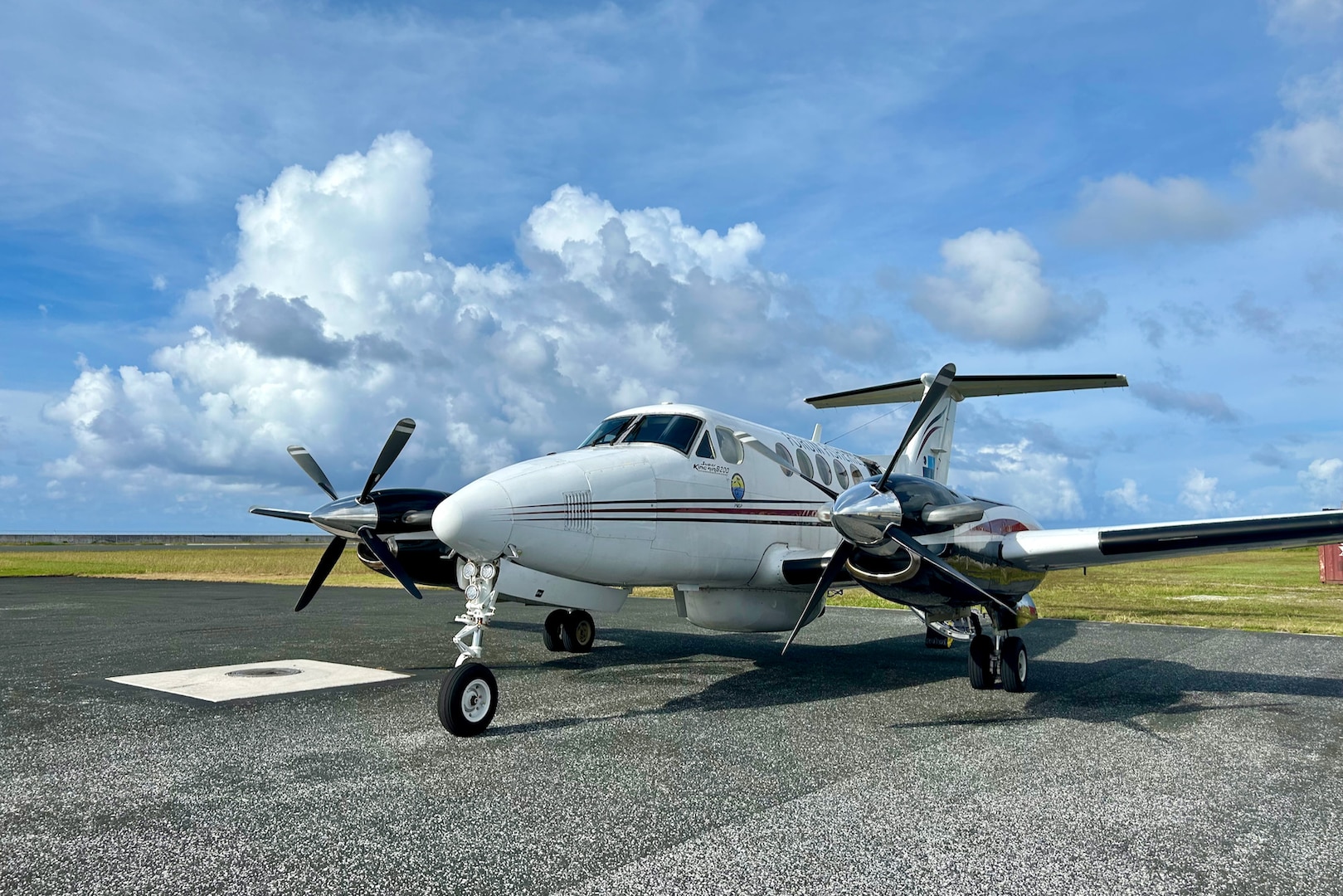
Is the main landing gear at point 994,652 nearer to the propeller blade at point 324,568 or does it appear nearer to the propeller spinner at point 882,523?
the propeller spinner at point 882,523

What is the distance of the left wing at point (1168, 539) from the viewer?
29.0ft

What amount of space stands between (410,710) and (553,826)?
167 inches

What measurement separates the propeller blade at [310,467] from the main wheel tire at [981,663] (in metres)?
8.81

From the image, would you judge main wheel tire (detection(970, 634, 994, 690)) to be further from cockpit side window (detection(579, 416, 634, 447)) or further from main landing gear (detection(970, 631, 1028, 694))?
cockpit side window (detection(579, 416, 634, 447))

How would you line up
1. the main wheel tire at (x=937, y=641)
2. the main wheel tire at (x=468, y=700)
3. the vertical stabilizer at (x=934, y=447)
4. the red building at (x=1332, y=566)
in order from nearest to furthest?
the main wheel tire at (x=468, y=700) → the main wheel tire at (x=937, y=641) → the vertical stabilizer at (x=934, y=447) → the red building at (x=1332, y=566)

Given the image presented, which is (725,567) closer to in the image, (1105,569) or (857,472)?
(857,472)

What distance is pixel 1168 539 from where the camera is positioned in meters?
9.20

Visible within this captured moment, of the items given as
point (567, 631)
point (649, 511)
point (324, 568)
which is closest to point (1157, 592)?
point (567, 631)

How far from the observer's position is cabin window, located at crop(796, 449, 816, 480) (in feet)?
42.3

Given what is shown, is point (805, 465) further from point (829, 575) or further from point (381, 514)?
point (381, 514)

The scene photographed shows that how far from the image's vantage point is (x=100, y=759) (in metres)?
6.91

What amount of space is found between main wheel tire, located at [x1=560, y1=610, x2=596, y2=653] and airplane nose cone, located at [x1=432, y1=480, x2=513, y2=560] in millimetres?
5574

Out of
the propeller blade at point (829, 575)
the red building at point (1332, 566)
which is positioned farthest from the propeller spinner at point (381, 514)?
the red building at point (1332, 566)

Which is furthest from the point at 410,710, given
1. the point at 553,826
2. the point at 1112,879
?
the point at 1112,879
